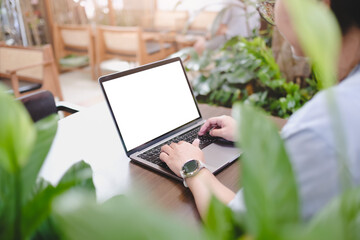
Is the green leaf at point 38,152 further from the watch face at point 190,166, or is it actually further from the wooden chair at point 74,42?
the wooden chair at point 74,42

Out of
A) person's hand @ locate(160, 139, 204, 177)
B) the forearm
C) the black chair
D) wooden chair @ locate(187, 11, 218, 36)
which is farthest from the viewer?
wooden chair @ locate(187, 11, 218, 36)

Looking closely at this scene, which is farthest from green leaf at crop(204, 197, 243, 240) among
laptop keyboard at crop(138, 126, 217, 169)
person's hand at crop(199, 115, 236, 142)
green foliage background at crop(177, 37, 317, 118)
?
green foliage background at crop(177, 37, 317, 118)

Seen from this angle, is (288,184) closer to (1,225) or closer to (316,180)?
(316,180)

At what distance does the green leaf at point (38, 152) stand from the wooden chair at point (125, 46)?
3.93 meters

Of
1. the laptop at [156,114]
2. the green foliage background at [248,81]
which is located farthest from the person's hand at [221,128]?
the green foliage background at [248,81]

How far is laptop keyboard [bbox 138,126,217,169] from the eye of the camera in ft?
3.25

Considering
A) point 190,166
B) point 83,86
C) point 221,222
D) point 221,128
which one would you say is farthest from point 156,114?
point 83,86

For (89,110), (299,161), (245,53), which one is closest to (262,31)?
(245,53)

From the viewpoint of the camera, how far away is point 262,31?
2.57 metres

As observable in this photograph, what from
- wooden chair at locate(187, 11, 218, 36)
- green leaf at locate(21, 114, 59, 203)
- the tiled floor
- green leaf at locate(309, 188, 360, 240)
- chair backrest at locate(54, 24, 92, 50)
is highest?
chair backrest at locate(54, 24, 92, 50)

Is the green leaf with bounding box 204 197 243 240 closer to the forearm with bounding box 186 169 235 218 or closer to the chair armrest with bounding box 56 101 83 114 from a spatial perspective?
the forearm with bounding box 186 169 235 218

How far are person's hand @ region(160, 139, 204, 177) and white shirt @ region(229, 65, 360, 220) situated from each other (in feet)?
1.36

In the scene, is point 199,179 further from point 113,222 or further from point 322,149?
point 113,222

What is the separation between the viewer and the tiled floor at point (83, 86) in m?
4.12
